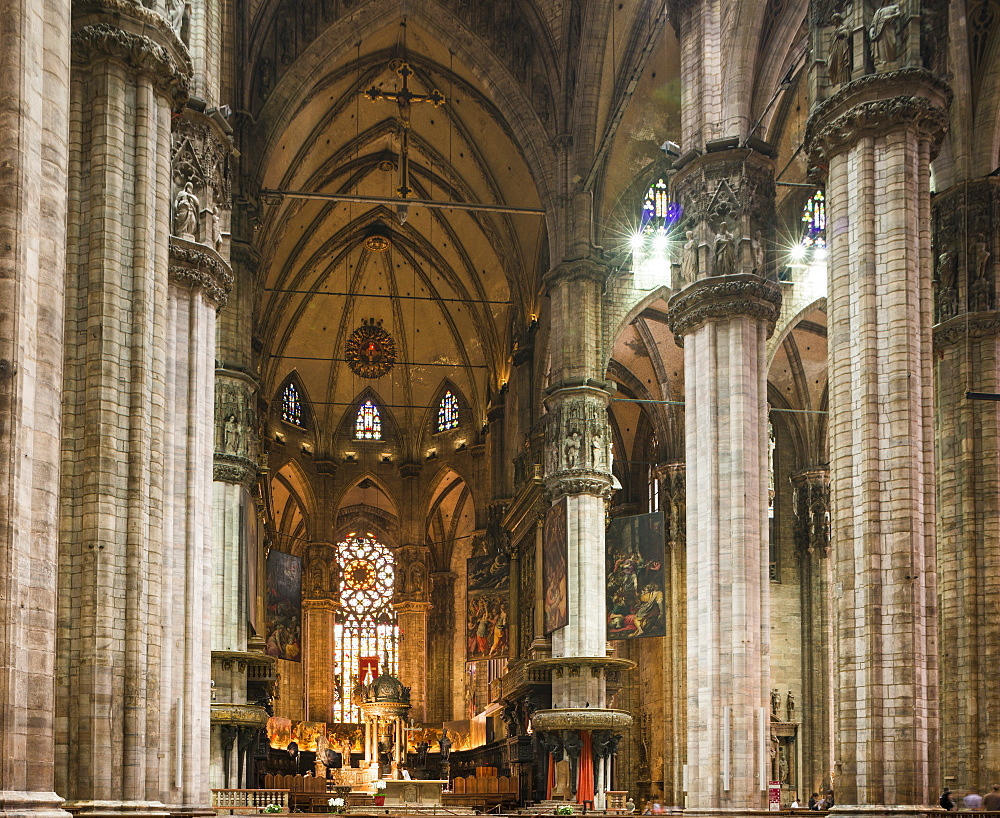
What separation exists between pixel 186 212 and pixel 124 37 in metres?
6.57

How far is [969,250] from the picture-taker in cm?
2355

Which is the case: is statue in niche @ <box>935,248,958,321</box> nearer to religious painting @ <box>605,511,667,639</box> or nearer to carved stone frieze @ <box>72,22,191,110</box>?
religious painting @ <box>605,511,667,639</box>

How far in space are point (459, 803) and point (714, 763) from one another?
21145 mm

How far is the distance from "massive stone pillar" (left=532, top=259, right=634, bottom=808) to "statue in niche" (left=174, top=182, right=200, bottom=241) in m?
16.0

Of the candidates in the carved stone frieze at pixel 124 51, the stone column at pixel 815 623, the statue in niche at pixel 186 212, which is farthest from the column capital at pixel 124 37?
the stone column at pixel 815 623

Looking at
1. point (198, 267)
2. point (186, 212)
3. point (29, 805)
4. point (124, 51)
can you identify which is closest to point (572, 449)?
point (198, 267)

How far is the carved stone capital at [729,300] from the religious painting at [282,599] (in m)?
20.3

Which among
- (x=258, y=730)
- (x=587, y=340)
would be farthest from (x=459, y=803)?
(x=587, y=340)

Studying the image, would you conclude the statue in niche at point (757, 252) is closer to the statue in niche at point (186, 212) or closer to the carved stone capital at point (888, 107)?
the carved stone capital at point (888, 107)

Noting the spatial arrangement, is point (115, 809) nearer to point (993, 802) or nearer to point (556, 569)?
point (993, 802)

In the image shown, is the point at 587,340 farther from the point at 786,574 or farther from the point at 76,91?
the point at 76,91

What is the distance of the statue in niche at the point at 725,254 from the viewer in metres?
25.7

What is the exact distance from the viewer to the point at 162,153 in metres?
16.6

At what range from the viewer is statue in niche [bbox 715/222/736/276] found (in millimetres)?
25734
